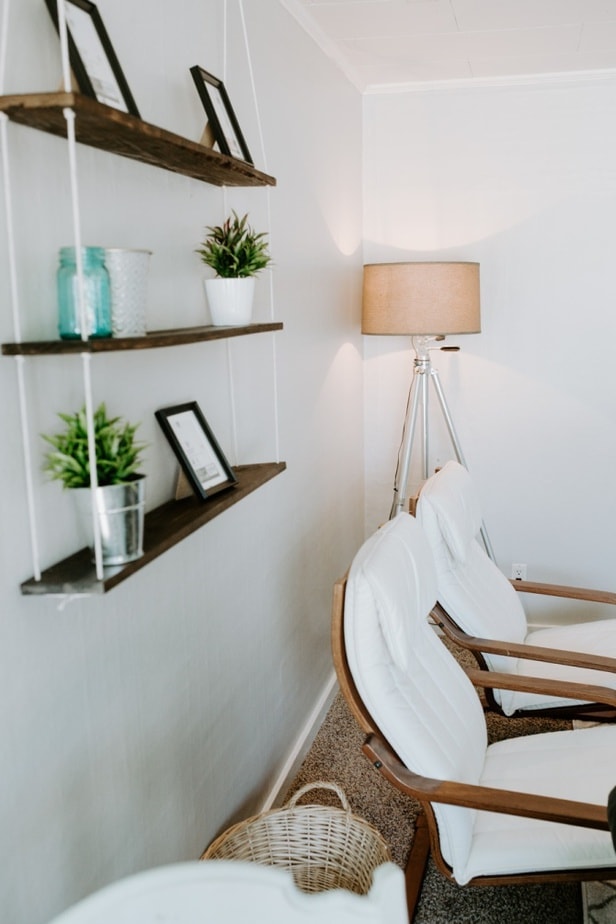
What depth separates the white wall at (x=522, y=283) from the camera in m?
3.72

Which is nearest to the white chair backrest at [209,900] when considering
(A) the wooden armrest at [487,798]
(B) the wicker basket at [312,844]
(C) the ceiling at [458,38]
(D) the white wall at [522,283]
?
(A) the wooden armrest at [487,798]

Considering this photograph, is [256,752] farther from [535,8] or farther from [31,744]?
[535,8]

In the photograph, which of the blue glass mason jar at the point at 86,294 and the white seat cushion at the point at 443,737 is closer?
the blue glass mason jar at the point at 86,294

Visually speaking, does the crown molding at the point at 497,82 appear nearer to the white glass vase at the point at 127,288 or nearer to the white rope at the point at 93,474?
the white glass vase at the point at 127,288

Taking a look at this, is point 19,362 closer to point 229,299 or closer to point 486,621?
point 229,299

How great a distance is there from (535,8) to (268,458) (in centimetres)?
169

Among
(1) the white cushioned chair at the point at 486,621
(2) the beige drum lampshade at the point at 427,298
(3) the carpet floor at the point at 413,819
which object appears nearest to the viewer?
(3) the carpet floor at the point at 413,819

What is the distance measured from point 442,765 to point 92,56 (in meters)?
1.57

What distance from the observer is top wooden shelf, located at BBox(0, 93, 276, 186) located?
1169 millimetres

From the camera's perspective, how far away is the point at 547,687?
7.58ft

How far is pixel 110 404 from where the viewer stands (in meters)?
1.61

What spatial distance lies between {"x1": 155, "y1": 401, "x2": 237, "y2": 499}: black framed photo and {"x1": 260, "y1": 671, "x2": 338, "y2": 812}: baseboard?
112 cm

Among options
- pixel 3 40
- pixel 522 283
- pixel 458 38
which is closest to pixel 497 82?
pixel 458 38

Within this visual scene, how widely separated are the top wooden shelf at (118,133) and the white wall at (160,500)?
0.04m
